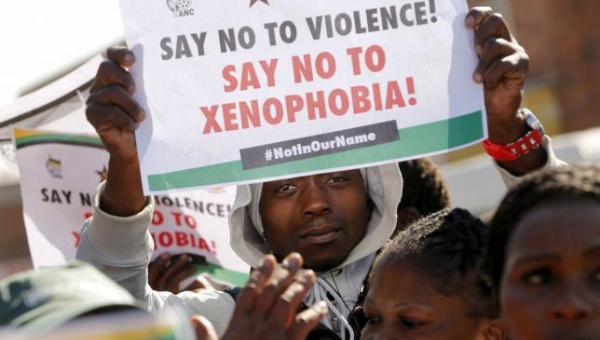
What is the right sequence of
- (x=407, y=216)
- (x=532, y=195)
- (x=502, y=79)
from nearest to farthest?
(x=532, y=195), (x=502, y=79), (x=407, y=216)

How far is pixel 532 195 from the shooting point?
2.74 meters

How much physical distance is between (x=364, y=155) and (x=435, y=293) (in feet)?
1.83

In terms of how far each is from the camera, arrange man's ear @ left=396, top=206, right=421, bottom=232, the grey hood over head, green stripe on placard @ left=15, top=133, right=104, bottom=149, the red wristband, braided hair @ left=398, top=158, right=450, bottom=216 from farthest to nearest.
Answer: green stripe on placard @ left=15, top=133, right=104, bottom=149, braided hair @ left=398, top=158, right=450, bottom=216, man's ear @ left=396, top=206, right=421, bottom=232, the grey hood over head, the red wristband

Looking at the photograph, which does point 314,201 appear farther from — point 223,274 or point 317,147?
point 223,274

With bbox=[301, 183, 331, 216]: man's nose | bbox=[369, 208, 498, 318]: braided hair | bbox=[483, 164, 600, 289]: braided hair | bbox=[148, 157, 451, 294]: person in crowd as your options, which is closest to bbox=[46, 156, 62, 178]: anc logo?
bbox=[148, 157, 451, 294]: person in crowd

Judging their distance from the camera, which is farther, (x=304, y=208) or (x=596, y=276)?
(x=304, y=208)

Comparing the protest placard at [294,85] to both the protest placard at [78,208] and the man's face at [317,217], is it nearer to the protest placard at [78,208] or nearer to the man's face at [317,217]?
the man's face at [317,217]

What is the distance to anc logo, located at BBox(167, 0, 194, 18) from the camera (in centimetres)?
375

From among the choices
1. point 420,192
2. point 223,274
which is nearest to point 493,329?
point 420,192

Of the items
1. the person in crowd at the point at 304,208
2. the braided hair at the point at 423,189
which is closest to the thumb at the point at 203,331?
the person in crowd at the point at 304,208

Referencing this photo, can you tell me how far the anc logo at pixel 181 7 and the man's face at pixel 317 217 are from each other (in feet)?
1.81

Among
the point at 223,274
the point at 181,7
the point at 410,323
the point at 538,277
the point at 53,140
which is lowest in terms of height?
the point at 223,274

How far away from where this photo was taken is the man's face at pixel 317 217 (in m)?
3.82

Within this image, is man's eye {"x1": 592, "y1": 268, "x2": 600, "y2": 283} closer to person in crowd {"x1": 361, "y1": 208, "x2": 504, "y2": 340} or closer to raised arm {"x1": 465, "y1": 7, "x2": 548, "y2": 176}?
person in crowd {"x1": 361, "y1": 208, "x2": 504, "y2": 340}
